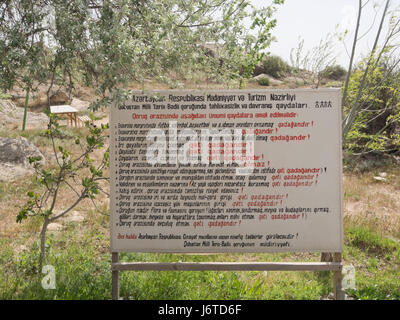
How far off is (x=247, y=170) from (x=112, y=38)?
192 cm

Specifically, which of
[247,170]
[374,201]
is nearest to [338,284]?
[247,170]

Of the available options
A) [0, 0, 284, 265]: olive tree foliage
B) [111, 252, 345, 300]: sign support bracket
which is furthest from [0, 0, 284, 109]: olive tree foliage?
[111, 252, 345, 300]: sign support bracket

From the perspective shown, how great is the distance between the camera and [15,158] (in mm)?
10656

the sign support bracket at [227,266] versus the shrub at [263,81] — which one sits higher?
the shrub at [263,81]

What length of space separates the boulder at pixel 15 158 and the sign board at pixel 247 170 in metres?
7.46

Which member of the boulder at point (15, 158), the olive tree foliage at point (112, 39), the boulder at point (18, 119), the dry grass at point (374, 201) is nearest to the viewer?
the olive tree foliage at point (112, 39)

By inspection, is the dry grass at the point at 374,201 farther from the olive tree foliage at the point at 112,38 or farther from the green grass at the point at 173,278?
the olive tree foliage at the point at 112,38

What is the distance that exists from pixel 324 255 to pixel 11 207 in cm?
650

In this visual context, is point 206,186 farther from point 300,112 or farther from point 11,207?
point 11,207

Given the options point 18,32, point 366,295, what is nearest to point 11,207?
point 18,32

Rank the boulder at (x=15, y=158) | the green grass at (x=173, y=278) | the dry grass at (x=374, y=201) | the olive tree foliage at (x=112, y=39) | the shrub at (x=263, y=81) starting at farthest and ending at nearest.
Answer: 1. the shrub at (x=263, y=81)
2. the boulder at (x=15, y=158)
3. the dry grass at (x=374, y=201)
4. the green grass at (x=173, y=278)
5. the olive tree foliage at (x=112, y=39)

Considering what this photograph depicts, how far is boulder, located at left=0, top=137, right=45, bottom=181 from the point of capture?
Result: 1012 cm

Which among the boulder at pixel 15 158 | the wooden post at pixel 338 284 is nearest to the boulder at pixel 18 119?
the boulder at pixel 15 158

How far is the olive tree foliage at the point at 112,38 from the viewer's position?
3.49m
